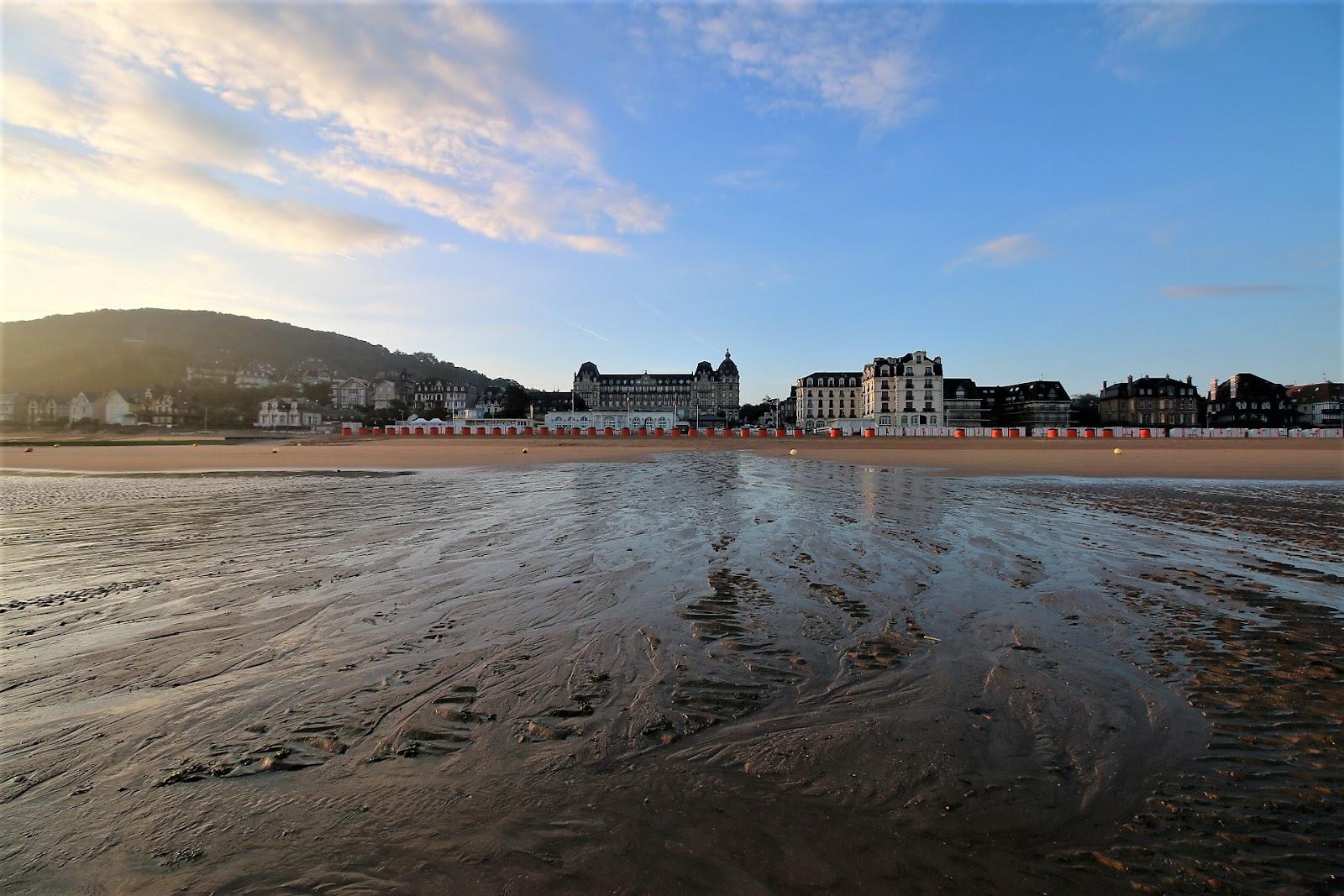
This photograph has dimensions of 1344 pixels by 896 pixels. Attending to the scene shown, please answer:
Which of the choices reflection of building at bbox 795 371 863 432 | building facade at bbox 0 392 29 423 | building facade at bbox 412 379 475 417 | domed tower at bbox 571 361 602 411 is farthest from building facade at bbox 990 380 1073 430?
building facade at bbox 0 392 29 423

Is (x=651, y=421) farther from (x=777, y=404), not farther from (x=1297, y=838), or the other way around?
(x=1297, y=838)

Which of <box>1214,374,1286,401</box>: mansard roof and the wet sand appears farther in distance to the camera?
<box>1214,374,1286,401</box>: mansard roof

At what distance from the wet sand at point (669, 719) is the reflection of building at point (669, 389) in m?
143

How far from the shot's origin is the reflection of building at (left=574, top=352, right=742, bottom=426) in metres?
154

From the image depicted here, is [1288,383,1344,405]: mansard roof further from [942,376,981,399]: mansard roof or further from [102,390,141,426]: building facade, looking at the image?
[102,390,141,426]: building facade

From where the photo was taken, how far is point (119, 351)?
13725cm

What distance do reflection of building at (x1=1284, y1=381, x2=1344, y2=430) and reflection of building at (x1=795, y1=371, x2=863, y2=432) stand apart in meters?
83.0

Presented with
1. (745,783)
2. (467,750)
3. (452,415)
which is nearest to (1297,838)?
(745,783)

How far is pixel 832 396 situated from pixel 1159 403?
62338 millimetres

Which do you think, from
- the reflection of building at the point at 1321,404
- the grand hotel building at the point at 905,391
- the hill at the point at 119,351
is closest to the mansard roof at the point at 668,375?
the grand hotel building at the point at 905,391

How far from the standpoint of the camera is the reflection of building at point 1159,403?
365 feet

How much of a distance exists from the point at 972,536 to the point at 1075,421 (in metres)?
136

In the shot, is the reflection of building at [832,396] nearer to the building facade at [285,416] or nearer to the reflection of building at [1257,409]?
the reflection of building at [1257,409]

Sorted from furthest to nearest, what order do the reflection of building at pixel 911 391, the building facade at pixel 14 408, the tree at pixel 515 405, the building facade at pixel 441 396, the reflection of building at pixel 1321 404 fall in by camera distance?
A: the building facade at pixel 441 396 < the tree at pixel 515 405 < the reflection of building at pixel 1321 404 < the reflection of building at pixel 911 391 < the building facade at pixel 14 408
